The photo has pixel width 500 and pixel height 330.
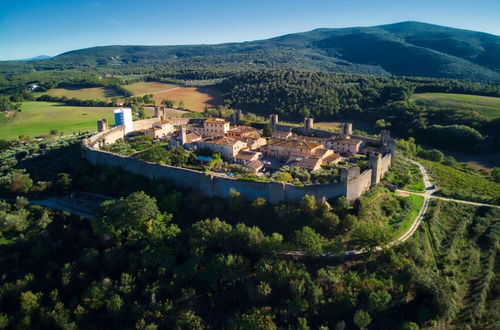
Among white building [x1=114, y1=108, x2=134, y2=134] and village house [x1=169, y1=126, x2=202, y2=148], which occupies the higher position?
white building [x1=114, y1=108, x2=134, y2=134]

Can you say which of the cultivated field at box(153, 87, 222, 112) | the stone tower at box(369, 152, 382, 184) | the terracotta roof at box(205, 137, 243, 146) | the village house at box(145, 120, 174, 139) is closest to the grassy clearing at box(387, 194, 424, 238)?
the stone tower at box(369, 152, 382, 184)

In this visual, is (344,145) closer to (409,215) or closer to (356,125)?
(409,215)

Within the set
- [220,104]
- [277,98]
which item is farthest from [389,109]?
[220,104]

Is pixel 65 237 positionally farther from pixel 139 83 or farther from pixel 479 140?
pixel 139 83

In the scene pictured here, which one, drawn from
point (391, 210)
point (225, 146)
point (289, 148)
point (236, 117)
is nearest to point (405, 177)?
point (391, 210)

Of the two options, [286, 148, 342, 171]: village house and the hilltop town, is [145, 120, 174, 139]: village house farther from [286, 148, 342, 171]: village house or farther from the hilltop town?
[286, 148, 342, 171]: village house

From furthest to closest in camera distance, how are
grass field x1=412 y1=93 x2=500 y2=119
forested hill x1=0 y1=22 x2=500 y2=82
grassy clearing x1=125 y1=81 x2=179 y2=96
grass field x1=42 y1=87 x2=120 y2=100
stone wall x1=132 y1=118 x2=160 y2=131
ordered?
forested hill x1=0 y1=22 x2=500 y2=82, grassy clearing x1=125 y1=81 x2=179 y2=96, grass field x1=42 y1=87 x2=120 y2=100, grass field x1=412 y1=93 x2=500 y2=119, stone wall x1=132 y1=118 x2=160 y2=131

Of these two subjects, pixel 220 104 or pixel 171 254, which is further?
pixel 220 104
